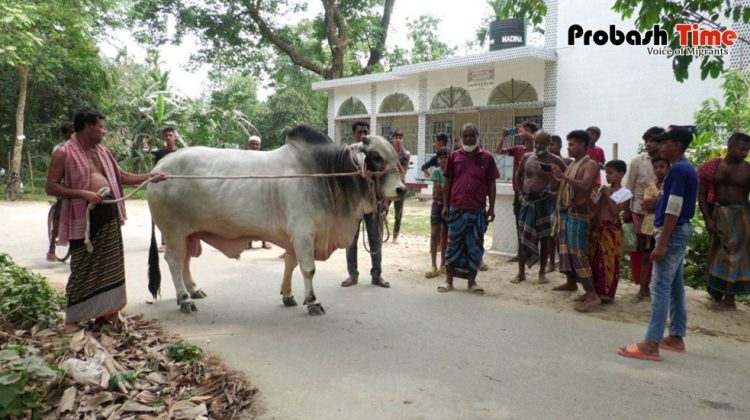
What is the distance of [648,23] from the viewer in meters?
5.05

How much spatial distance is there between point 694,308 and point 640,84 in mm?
8637

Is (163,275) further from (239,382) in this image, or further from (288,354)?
(239,382)

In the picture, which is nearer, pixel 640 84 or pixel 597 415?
pixel 597 415

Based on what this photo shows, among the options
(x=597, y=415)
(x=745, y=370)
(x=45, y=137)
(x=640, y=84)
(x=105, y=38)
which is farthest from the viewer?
(x=45, y=137)

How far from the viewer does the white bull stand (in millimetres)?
5609

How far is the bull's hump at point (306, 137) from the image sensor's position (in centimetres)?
593

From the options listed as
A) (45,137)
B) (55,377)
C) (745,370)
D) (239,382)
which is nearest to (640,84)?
(745,370)

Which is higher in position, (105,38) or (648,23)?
(105,38)

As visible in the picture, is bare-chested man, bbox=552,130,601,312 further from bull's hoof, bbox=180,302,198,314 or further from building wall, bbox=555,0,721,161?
building wall, bbox=555,0,721,161

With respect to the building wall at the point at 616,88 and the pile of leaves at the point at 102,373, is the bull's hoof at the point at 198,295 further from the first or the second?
the building wall at the point at 616,88

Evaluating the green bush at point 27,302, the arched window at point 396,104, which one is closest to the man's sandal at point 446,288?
the green bush at point 27,302

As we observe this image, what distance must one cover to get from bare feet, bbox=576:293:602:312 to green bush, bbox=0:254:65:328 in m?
4.93

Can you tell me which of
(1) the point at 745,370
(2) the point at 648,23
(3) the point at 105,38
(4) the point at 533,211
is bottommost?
(1) the point at 745,370

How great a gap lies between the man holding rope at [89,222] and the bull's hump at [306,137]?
70.0 inches
